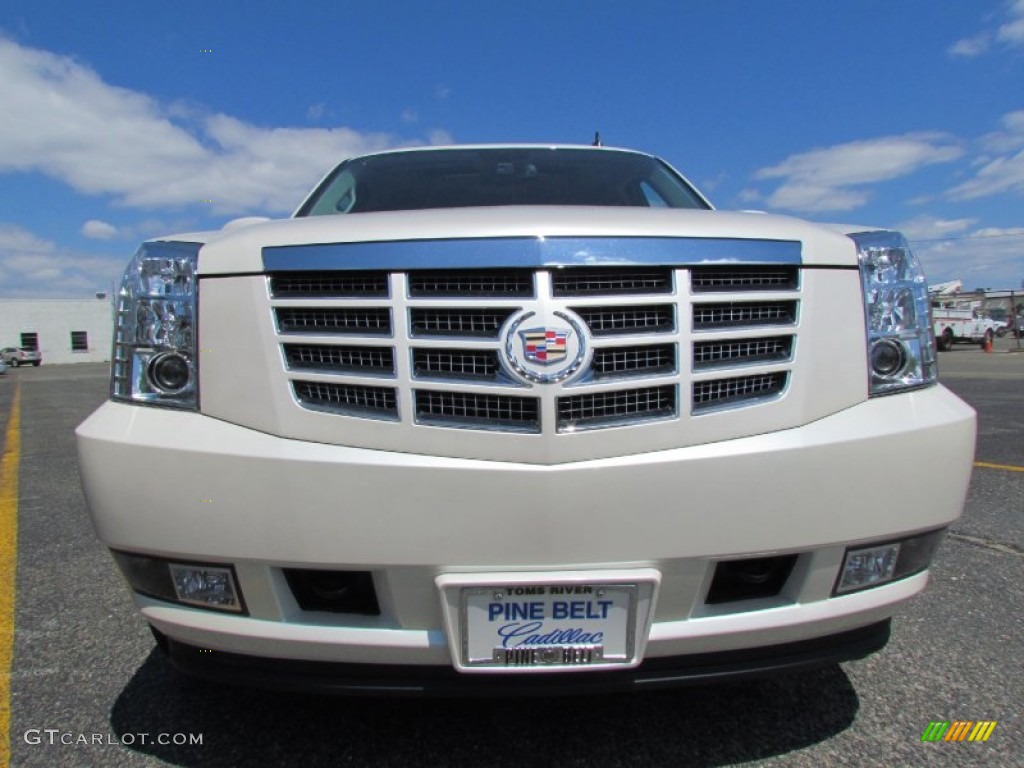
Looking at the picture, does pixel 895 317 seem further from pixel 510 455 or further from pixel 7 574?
pixel 7 574

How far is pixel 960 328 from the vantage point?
29594 millimetres

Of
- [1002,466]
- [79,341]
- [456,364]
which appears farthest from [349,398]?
[79,341]

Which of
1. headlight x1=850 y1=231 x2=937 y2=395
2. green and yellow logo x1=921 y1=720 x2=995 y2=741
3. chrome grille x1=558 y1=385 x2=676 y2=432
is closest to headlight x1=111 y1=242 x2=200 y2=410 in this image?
Answer: chrome grille x1=558 y1=385 x2=676 y2=432

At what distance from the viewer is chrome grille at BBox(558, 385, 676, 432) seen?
1.47 meters

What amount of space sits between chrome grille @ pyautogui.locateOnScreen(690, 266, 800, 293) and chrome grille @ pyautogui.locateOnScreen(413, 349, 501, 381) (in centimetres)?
48

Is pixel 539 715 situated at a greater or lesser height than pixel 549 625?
lesser

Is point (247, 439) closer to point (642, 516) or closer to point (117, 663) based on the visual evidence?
point (642, 516)

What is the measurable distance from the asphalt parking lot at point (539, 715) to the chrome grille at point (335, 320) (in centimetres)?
43

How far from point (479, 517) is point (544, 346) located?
0.37 m

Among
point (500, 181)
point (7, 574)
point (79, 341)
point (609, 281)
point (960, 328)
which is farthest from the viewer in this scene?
point (79, 341)

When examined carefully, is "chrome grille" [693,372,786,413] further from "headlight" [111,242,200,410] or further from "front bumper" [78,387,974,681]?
"headlight" [111,242,200,410]

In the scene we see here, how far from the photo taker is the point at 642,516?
1.43 meters

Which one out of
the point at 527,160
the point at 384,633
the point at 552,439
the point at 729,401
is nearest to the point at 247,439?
the point at 384,633

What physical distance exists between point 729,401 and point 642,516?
0.35 meters
